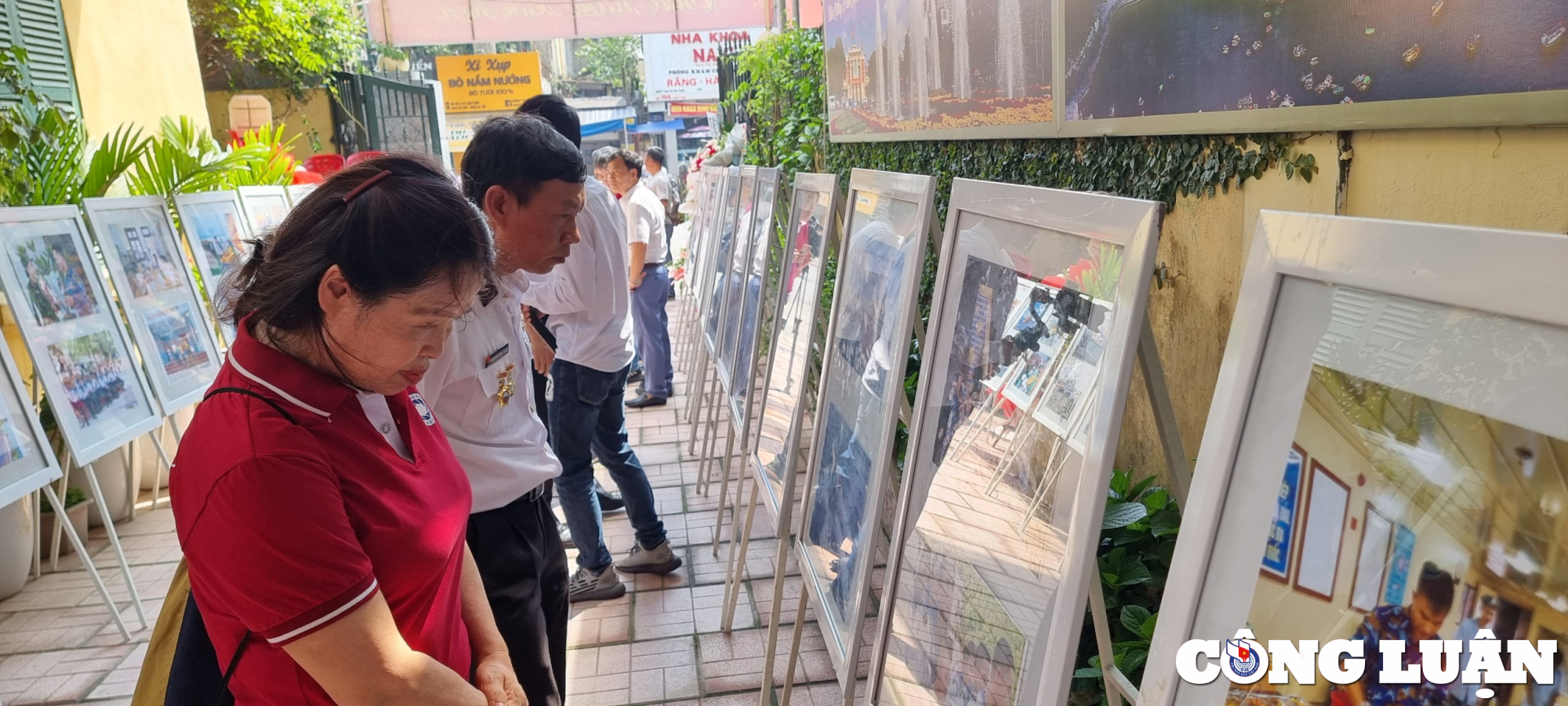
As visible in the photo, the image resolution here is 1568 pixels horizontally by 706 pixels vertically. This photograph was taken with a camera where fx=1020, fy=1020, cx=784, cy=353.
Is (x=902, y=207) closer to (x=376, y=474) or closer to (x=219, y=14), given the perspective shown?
(x=376, y=474)

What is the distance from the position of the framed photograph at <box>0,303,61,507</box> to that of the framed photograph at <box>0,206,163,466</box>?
16cm

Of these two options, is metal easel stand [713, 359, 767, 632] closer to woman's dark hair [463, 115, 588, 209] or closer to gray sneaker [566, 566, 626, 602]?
gray sneaker [566, 566, 626, 602]

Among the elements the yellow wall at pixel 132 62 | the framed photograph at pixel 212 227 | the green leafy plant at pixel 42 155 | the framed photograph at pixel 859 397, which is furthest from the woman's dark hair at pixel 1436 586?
the yellow wall at pixel 132 62

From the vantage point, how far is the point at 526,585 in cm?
225

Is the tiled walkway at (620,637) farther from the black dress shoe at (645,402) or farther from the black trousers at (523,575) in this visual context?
the black dress shoe at (645,402)

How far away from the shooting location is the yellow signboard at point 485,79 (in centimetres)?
1892

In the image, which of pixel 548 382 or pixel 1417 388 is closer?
pixel 1417 388

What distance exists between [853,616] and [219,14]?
42.6 feet

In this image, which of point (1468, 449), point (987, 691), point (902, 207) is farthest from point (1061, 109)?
point (1468, 449)

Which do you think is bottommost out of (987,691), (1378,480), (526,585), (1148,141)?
(526,585)

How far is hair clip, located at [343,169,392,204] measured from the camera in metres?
1.33

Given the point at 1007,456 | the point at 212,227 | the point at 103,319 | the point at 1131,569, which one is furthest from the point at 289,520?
the point at 212,227

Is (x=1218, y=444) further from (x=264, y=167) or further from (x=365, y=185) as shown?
(x=264, y=167)

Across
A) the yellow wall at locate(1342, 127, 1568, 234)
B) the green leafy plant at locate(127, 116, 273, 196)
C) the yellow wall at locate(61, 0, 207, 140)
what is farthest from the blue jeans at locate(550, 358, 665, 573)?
the yellow wall at locate(61, 0, 207, 140)
